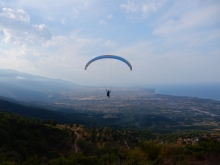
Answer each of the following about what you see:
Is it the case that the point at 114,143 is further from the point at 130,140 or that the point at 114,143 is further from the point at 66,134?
the point at 66,134

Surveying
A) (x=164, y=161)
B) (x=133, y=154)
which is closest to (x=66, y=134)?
(x=133, y=154)

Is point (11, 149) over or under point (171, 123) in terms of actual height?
over

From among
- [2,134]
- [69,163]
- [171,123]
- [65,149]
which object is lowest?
[171,123]

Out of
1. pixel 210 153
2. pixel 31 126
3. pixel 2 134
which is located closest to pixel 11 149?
pixel 2 134

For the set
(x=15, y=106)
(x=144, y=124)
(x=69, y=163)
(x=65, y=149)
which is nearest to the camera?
(x=69, y=163)

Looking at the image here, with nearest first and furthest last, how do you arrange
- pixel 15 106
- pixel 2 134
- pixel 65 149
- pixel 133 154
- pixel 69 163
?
pixel 69 163 < pixel 133 154 < pixel 2 134 < pixel 65 149 < pixel 15 106

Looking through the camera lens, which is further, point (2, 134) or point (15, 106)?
point (15, 106)

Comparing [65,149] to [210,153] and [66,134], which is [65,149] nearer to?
[66,134]
